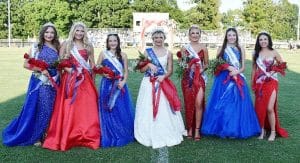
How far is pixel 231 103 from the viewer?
22.6ft

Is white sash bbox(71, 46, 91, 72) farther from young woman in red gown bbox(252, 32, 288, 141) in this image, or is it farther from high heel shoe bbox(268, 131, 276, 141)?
high heel shoe bbox(268, 131, 276, 141)

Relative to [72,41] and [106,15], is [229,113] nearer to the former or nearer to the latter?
[72,41]

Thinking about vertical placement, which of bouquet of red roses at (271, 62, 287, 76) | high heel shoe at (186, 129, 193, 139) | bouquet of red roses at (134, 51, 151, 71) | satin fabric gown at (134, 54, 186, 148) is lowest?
high heel shoe at (186, 129, 193, 139)

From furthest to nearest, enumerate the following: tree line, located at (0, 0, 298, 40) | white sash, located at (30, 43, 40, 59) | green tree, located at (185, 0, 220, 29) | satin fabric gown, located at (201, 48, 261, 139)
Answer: green tree, located at (185, 0, 220, 29) < tree line, located at (0, 0, 298, 40) < satin fabric gown, located at (201, 48, 261, 139) < white sash, located at (30, 43, 40, 59)

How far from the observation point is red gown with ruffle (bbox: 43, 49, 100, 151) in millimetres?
6379

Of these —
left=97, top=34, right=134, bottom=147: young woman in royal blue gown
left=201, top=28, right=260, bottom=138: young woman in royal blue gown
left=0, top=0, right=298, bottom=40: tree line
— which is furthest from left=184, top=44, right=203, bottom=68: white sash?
left=0, top=0, right=298, bottom=40: tree line

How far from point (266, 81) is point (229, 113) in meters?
0.82

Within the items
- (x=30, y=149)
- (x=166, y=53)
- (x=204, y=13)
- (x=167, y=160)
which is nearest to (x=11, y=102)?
(x=30, y=149)

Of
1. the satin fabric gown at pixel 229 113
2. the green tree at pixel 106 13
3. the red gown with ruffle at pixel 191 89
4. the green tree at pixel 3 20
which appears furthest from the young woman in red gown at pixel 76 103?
the green tree at pixel 106 13

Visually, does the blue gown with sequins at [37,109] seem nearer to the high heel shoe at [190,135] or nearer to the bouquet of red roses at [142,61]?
the bouquet of red roses at [142,61]

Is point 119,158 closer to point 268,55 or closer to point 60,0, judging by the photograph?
point 268,55

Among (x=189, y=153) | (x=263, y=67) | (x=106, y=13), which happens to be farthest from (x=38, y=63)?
(x=106, y=13)

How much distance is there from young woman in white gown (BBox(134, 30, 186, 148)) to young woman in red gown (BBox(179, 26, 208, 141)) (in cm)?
37

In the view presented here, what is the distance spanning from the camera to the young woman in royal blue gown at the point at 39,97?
21.4ft
